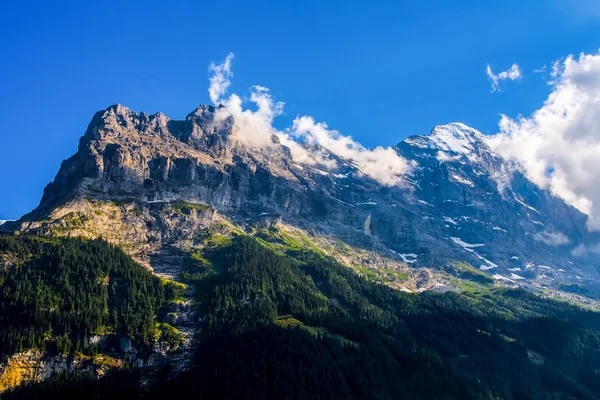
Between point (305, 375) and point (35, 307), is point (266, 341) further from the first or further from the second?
point (35, 307)

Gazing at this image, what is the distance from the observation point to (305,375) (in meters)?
185

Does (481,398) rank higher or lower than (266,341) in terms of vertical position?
lower

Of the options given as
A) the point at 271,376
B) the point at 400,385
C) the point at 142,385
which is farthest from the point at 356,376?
the point at 142,385

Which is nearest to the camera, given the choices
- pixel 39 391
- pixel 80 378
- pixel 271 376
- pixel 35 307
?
pixel 39 391

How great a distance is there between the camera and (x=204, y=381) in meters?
175

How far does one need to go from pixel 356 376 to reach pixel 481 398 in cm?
4869

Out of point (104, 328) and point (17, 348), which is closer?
point (17, 348)

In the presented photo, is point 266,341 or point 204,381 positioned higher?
point 266,341

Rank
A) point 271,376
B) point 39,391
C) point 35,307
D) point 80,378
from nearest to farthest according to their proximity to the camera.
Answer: point 39,391 < point 80,378 < point 271,376 < point 35,307

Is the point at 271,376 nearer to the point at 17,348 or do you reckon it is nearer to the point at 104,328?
the point at 104,328

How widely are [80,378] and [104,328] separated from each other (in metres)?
32.2

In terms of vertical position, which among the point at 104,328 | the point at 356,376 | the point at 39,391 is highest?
the point at 104,328

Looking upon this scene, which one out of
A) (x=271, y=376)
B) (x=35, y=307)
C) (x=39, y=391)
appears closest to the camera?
(x=39, y=391)

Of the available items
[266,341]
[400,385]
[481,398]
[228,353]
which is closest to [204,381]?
[228,353]
